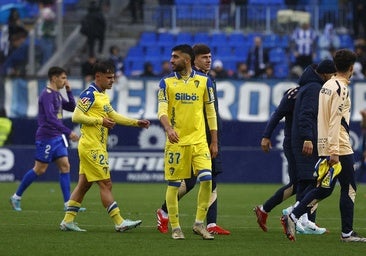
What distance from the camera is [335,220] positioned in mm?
17188

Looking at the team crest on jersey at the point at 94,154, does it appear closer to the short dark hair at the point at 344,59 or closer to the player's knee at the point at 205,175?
the player's knee at the point at 205,175

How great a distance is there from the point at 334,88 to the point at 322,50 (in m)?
20.3

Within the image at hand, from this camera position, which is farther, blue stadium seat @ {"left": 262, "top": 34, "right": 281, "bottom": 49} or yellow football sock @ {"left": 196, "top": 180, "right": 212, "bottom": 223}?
blue stadium seat @ {"left": 262, "top": 34, "right": 281, "bottom": 49}

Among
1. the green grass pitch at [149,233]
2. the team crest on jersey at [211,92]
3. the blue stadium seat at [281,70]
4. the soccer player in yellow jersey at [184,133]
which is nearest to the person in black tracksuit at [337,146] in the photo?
the green grass pitch at [149,233]

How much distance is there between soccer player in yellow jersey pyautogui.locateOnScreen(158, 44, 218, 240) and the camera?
45.5 feet

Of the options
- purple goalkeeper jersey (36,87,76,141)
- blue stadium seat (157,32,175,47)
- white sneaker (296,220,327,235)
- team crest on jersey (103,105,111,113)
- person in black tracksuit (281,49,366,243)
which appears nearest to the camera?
person in black tracksuit (281,49,366,243)

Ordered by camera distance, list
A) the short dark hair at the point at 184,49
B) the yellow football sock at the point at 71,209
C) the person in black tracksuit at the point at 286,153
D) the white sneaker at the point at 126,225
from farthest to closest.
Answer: the person in black tracksuit at the point at 286,153 < the yellow football sock at the point at 71,209 < the white sneaker at the point at 126,225 < the short dark hair at the point at 184,49

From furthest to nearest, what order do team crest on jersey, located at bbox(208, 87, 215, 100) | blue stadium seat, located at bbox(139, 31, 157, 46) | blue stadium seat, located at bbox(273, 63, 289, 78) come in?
1. blue stadium seat, located at bbox(139, 31, 157, 46)
2. blue stadium seat, located at bbox(273, 63, 289, 78)
3. team crest on jersey, located at bbox(208, 87, 215, 100)

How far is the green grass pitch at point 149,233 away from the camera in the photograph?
41.4ft

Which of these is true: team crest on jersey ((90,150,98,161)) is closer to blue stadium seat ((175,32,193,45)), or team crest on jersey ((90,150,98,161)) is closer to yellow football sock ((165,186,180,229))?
yellow football sock ((165,186,180,229))

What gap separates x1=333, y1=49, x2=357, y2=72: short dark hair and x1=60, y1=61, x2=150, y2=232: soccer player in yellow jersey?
9.29 feet

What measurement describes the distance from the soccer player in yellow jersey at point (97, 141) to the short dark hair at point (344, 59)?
2832 millimetres

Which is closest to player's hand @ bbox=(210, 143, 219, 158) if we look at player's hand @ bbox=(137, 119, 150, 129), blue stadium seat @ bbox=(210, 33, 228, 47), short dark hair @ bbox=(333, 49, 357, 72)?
player's hand @ bbox=(137, 119, 150, 129)

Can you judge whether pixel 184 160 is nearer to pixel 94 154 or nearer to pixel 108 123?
pixel 108 123
